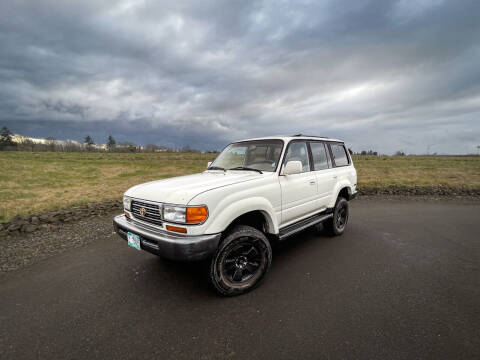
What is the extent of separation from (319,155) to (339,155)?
959mm

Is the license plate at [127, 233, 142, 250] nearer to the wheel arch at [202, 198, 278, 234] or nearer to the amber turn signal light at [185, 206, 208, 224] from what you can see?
the amber turn signal light at [185, 206, 208, 224]

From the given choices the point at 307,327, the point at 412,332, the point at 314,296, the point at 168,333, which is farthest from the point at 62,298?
the point at 412,332

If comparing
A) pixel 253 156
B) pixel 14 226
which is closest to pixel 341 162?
pixel 253 156

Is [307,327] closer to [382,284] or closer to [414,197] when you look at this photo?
[382,284]

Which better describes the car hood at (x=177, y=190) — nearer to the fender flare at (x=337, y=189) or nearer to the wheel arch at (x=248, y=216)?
the wheel arch at (x=248, y=216)

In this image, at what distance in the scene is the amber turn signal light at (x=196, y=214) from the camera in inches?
89.8

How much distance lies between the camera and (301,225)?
3508 millimetres

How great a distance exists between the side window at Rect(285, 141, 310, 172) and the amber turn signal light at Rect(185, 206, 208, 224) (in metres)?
Result: 1.65

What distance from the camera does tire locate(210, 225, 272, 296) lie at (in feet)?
8.21

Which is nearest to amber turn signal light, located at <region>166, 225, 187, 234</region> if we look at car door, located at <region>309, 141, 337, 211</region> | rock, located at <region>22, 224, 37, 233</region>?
car door, located at <region>309, 141, 337, 211</region>

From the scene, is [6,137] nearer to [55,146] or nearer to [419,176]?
[55,146]

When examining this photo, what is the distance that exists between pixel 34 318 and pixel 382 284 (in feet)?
13.4

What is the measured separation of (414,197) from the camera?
8.41m

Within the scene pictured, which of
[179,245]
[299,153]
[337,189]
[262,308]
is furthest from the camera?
[337,189]
